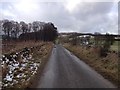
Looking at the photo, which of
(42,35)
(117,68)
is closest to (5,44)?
(117,68)

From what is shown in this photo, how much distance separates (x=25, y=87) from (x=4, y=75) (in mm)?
3115

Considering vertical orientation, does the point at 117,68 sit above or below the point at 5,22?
below

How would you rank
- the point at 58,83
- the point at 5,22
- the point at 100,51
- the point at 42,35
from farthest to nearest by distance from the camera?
the point at 42,35 < the point at 5,22 < the point at 100,51 < the point at 58,83

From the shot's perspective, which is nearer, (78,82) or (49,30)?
(78,82)

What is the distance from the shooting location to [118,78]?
1380 cm

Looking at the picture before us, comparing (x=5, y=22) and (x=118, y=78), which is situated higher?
(x=5, y=22)

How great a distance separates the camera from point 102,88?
1088 cm

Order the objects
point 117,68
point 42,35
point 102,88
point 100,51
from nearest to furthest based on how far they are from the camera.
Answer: point 102,88 → point 117,68 → point 100,51 → point 42,35

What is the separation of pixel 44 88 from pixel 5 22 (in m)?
96.7

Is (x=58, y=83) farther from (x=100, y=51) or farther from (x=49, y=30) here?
(x=49, y=30)

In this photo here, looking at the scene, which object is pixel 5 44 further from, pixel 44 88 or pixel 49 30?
pixel 49 30

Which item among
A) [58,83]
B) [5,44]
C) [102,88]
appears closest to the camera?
[102,88]

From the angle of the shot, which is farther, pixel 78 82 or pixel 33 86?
pixel 78 82

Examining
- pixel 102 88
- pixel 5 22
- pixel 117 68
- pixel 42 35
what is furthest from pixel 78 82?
pixel 42 35
